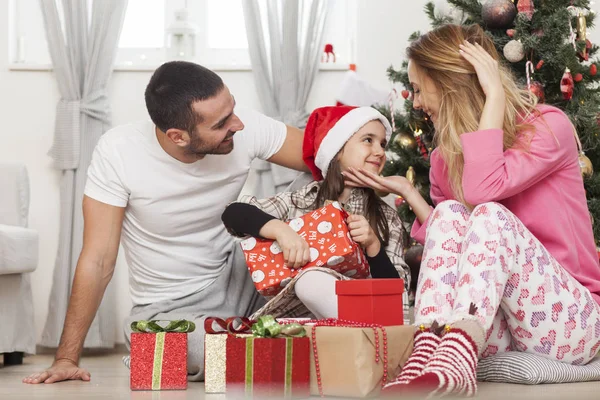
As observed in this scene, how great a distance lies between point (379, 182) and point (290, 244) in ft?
1.05

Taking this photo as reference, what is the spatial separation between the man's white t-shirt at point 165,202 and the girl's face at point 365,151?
29cm

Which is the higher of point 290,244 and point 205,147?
point 205,147

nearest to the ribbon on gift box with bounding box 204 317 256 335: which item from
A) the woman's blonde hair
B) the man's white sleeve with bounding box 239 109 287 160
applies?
the woman's blonde hair

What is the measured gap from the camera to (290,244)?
6.26 feet

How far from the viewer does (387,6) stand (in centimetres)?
365

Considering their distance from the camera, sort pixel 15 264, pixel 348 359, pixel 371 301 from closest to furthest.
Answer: pixel 348 359 → pixel 371 301 → pixel 15 264

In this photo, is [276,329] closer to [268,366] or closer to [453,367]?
[268,366]

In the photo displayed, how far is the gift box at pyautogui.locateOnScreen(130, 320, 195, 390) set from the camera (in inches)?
66.5

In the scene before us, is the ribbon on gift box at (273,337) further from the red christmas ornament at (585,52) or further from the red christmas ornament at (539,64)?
the red christmas ornament at (585,52)

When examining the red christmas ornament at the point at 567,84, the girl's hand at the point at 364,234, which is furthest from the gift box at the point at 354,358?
the red christmas ornament at the point at 567,84

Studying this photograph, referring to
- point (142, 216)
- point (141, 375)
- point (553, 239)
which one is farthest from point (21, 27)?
point (553, 239)

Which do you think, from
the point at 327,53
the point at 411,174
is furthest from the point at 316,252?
the point at 327,53

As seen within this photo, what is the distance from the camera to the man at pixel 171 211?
81.0 inches

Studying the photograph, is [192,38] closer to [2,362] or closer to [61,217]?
[61,217]
